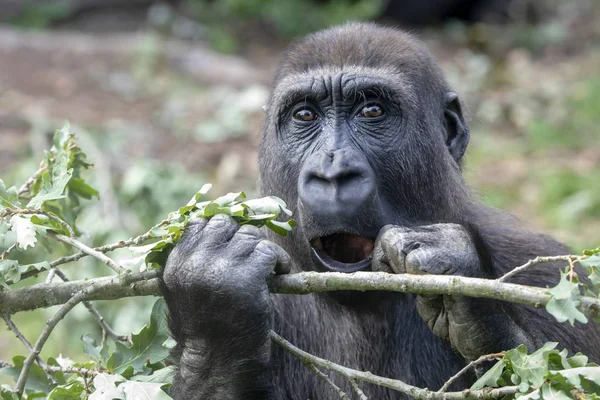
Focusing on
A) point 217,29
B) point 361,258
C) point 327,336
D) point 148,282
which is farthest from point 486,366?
point 217,29

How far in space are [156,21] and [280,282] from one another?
478 inches

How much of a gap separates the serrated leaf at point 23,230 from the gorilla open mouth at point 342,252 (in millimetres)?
1214

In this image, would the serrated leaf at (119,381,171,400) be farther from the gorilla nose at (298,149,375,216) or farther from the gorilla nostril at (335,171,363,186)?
the gorilla nostril at (335,171,363,186)

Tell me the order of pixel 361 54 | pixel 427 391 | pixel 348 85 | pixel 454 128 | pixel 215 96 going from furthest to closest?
pixel 215 96
pixel 454 128
pixel 361 54
pixel 348 85
pixel 427 391

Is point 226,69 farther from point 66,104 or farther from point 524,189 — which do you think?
point 524,189

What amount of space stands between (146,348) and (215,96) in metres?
8.55

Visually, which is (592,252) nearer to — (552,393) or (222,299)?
(552,393)

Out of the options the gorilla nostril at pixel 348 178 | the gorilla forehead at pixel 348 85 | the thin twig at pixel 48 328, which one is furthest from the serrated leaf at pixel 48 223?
the gorilla forehead at pixel 348 85

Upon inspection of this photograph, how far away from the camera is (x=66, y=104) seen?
38.9 feet

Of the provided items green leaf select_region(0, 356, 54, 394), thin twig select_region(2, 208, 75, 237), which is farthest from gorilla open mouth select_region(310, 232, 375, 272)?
green leaf select_region(0, 356, 54, 394)

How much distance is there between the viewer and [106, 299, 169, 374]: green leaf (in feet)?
12.8

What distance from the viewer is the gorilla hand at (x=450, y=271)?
3.66 metres

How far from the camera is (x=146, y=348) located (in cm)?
400

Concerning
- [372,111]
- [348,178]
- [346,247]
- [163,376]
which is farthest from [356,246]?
[163,376]
